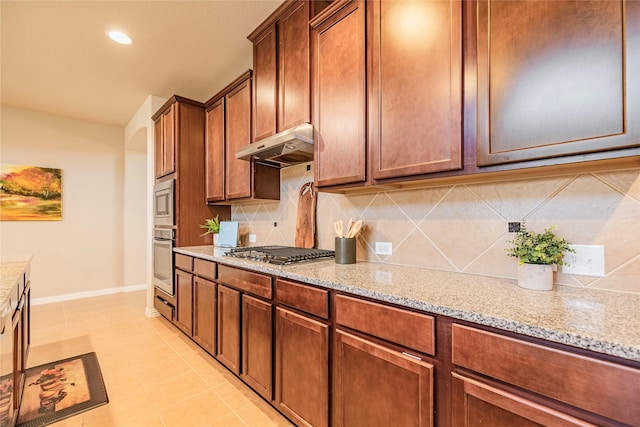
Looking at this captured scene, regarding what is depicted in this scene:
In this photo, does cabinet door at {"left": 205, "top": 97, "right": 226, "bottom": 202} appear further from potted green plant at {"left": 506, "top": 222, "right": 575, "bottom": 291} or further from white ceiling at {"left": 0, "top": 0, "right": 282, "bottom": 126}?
potted green plant at {"left": 506, "top": 222, "right": 575, "bottom": 291}

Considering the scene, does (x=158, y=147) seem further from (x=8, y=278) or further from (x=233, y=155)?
(x=8, y=278)

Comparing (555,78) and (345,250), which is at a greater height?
(555,78)

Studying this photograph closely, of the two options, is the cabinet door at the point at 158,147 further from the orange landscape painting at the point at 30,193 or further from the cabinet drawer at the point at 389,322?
the cabinet drawer at the point at 389,322

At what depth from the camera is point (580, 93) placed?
98 centimetres

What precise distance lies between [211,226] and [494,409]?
9.47 feet

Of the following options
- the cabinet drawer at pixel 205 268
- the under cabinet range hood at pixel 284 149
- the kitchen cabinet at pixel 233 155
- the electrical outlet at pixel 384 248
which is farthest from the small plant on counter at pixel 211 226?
the electrical outlet at pixel 384 248

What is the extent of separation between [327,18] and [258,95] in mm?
832

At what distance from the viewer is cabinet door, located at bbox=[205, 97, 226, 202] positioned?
2990mm

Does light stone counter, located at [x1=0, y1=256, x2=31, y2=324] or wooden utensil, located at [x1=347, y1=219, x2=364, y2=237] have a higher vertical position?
wooden utensil, located at [x1=347, y1=219, x2=364, y2=237]

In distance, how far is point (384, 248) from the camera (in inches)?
72.9

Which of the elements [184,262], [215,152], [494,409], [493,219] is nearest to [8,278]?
[184,262]

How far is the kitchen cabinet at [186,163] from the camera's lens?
3.12 meters

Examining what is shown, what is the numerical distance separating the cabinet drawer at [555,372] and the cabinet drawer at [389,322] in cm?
10

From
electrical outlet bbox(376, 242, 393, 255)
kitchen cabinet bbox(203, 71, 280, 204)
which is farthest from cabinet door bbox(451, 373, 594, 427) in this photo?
kitchen cabinet bbox(203, 71, 280, 204)
